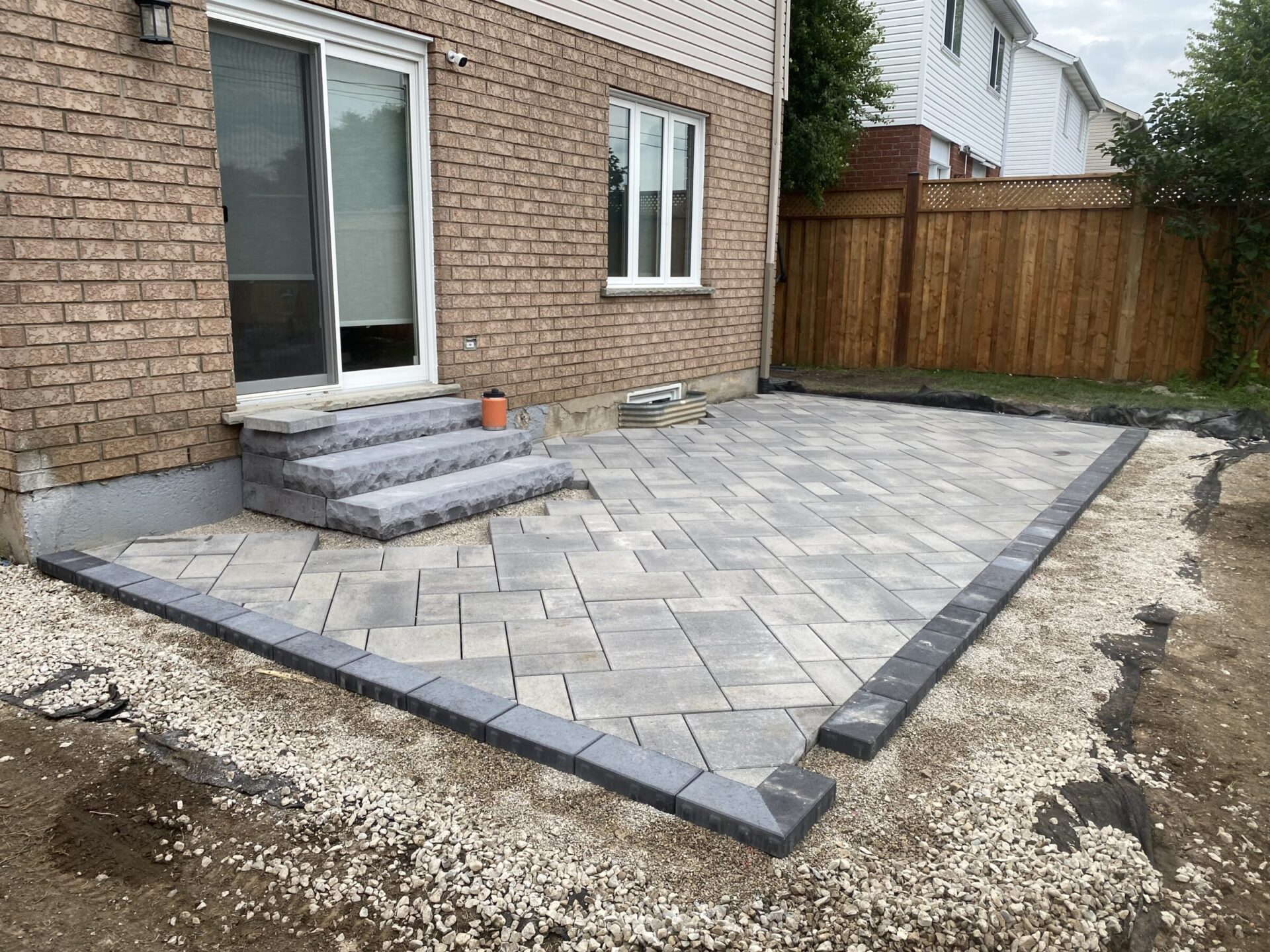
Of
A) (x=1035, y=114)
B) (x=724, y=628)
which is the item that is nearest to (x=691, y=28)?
(x=724, y=628)

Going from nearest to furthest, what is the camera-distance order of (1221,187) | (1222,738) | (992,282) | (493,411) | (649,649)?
(1222,738), (649,649), (493,411), (1221,187), (992,282)

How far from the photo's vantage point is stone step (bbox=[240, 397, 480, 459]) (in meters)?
4.46

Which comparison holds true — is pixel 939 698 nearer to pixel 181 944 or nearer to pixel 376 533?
pixel 181 944

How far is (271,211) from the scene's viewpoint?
15.8ft

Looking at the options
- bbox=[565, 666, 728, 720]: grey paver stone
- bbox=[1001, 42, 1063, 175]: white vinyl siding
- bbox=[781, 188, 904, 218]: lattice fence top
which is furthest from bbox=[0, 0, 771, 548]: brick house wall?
bbox=[1001, 42, 1063, 175]: white vinyl siding

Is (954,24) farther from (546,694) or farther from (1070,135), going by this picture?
(546,694)

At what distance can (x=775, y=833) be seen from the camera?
7.04 feet

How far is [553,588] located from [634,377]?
4.05 metres

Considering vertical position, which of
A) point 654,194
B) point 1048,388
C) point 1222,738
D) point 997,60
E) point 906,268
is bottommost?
point 1222,738

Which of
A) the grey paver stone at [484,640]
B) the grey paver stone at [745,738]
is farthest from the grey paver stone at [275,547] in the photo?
the grey paver stone at [745,738]

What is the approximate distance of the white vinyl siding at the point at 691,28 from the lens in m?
6.51

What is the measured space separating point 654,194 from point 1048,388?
4.98 metres

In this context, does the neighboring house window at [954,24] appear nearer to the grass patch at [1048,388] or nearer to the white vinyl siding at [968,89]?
the white vinyl siding at [968,89]

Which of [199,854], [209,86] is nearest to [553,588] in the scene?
[199,854]
